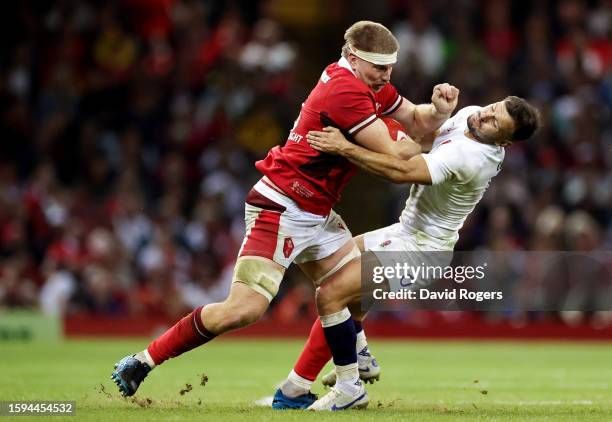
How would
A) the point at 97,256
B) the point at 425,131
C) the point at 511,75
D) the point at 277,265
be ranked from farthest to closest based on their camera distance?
1. the point at 511,75
2. the point at 97,256
3. the point at 425,131
4. the point at 277,265

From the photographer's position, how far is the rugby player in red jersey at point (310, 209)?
328 inches

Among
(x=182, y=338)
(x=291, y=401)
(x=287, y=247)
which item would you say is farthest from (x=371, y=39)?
(x=291, y=401)

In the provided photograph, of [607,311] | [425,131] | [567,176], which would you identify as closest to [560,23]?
[567,176]

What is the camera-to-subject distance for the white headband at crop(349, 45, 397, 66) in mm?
8461

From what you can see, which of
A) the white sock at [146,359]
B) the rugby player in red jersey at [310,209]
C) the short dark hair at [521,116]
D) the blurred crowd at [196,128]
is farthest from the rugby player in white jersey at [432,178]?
the blurred crowd at [196,128]

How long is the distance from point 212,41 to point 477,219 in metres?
5.33

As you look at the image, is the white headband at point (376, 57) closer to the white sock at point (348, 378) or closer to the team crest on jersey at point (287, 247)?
the team crest on jersey at point (287, 247)

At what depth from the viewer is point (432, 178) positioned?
8.35m

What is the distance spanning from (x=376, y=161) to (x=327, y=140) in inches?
14.5

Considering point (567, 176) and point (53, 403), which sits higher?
point (567, 176)

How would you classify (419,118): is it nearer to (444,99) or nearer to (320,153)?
(444,99)

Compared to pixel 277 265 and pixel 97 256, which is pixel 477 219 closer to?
pixel 97 256

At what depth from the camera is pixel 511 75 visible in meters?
19.9

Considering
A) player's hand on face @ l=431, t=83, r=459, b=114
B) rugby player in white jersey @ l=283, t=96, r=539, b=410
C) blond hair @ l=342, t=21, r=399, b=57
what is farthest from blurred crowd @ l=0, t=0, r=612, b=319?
blond hair @ l=342, t=21, r=399, b=57
